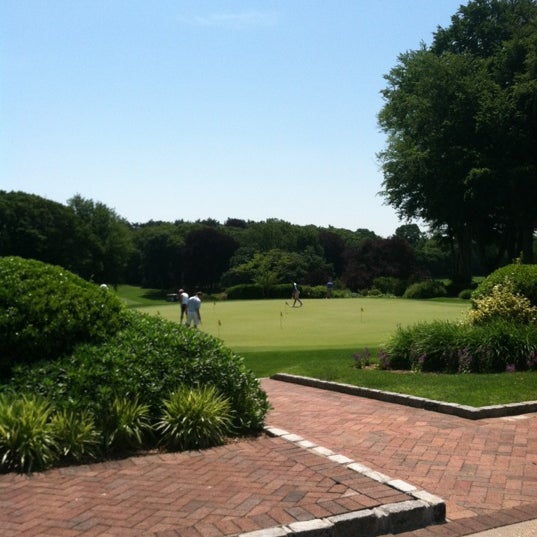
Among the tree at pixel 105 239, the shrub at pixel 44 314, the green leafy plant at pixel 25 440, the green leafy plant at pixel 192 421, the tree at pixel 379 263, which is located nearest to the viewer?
the green leafy plant at pixel 25 440

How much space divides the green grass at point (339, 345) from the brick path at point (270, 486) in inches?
84.3

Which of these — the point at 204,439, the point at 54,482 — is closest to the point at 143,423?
the point at 204,439

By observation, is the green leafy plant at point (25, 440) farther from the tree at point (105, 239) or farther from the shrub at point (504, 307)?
the tree at point (105, 239)

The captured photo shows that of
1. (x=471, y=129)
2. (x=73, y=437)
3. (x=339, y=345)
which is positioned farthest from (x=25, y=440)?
(x=471, y=129)

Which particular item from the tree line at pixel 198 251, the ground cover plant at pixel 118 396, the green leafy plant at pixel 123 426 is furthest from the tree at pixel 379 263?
the green leafy plant at pixel 123 426

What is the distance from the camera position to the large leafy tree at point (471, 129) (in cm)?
4112

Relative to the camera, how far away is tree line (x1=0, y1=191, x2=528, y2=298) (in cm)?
6366

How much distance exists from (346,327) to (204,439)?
776 inches

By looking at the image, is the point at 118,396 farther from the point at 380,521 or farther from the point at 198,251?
the point at 198,251

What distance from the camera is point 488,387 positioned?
9.73 metres

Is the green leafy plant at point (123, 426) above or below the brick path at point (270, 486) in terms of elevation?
above

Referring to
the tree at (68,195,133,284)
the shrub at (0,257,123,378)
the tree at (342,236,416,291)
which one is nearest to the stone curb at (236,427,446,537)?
the shrub at (0,257,123,378)

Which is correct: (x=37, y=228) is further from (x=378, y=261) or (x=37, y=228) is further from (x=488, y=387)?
(x=488, y=387)

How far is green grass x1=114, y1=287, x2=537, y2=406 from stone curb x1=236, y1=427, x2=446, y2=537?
4126 mm
